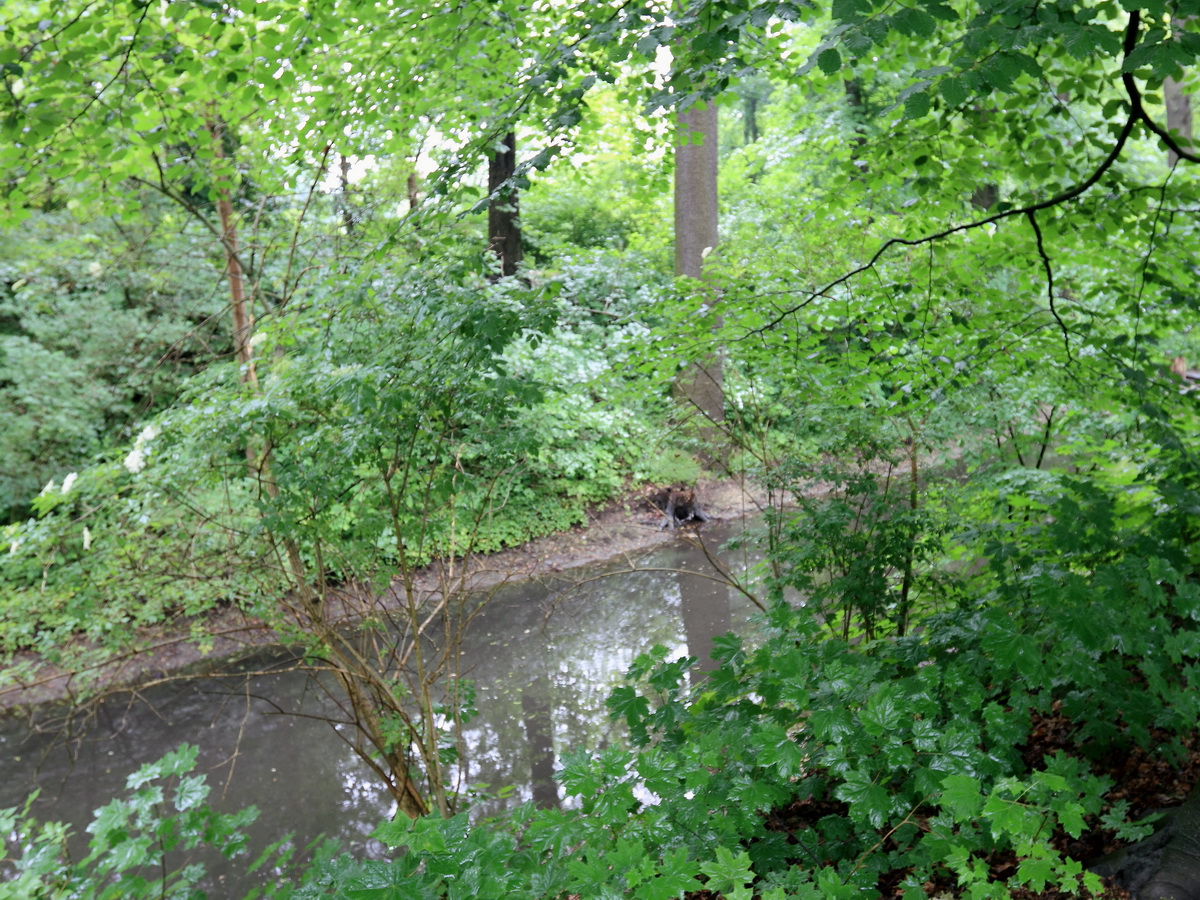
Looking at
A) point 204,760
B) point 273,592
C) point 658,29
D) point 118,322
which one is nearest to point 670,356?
point 658,29

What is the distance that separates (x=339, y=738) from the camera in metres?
5.75

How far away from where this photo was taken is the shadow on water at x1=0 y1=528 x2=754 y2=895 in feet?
15.8

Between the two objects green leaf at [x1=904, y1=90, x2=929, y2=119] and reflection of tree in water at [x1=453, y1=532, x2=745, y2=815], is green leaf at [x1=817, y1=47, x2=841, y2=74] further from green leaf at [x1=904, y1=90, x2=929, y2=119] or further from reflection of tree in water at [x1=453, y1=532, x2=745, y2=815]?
reflection of tree in water at [x1=453, y1=532, x2=745, y2=815]

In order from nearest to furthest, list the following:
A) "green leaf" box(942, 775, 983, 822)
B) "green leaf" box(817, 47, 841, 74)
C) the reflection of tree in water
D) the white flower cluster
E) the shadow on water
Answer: "green leaf" box(942, 775, 983, 822)
"green leaf" box(817, 47, 841, 74)
the white flower cluster
the shadow on water
the reflection of tree in water

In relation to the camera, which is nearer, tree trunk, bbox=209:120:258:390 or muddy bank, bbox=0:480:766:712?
tree trunk, bbox=209:120:258:390

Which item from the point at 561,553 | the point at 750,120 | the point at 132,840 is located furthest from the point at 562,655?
the point at 750,120

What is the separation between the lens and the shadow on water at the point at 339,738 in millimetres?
4816

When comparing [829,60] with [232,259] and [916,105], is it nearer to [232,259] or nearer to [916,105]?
[916,105]

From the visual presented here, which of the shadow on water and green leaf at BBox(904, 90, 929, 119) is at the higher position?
green leaf at BBox(904, 90, 929, 119)

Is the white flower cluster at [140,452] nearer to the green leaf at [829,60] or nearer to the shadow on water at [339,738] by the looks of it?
the shadow on water at [339,738]

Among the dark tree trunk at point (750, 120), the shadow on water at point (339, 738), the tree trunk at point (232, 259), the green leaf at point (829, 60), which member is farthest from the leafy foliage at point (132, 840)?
the dark tree trunk at point (750, 120)

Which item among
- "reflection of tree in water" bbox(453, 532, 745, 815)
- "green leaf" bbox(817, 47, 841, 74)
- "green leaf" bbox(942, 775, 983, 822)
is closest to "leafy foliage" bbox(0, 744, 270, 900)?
"reflection of tree in water" bbox(453, 532, 745, 815)

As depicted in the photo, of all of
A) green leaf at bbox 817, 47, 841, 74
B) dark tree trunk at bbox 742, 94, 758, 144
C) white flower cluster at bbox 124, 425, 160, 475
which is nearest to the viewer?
green leaf at bbox 817, 47, 841, 74

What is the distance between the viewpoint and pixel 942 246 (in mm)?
3637
